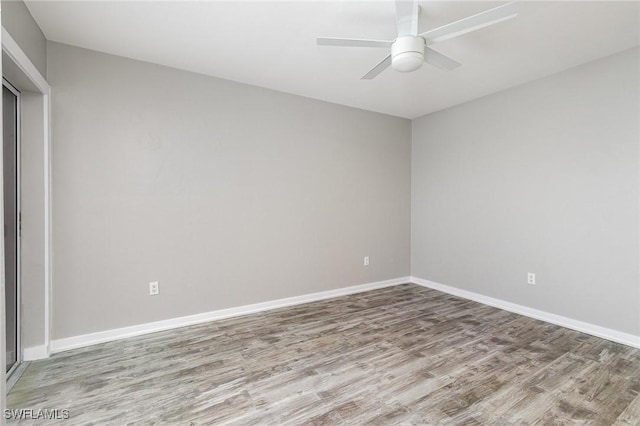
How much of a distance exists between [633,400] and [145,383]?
3.11 meters

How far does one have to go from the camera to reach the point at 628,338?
8.58ft

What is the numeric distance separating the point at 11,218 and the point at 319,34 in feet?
8.68

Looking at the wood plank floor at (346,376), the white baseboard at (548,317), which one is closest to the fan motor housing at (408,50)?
the wood plank floor at (346,376)

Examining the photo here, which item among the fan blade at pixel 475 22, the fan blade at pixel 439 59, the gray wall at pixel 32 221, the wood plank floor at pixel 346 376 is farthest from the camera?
the gray wall at pixel 32 221

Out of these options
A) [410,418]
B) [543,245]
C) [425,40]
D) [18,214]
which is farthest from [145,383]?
[543,245]

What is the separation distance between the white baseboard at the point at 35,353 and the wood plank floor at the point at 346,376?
0.07 metres

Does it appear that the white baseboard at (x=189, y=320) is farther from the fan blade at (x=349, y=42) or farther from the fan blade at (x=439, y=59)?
the fan blade at (x=439, y=59)

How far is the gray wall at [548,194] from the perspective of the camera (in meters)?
2.66

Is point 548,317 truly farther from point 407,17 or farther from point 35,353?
point 35,353

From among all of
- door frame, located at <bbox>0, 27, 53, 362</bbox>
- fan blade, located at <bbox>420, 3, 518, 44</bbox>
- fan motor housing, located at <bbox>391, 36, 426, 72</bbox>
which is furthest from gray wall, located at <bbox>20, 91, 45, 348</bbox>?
fan blade, located at <bbox>420, 3, 518, 44</bbox>

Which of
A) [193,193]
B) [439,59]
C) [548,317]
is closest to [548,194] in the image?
[548,317]

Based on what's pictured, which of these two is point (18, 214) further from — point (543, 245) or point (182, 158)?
point (543, 245)

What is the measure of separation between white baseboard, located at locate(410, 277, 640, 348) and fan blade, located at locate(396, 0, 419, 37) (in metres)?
3.04

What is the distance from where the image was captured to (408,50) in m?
1.99
